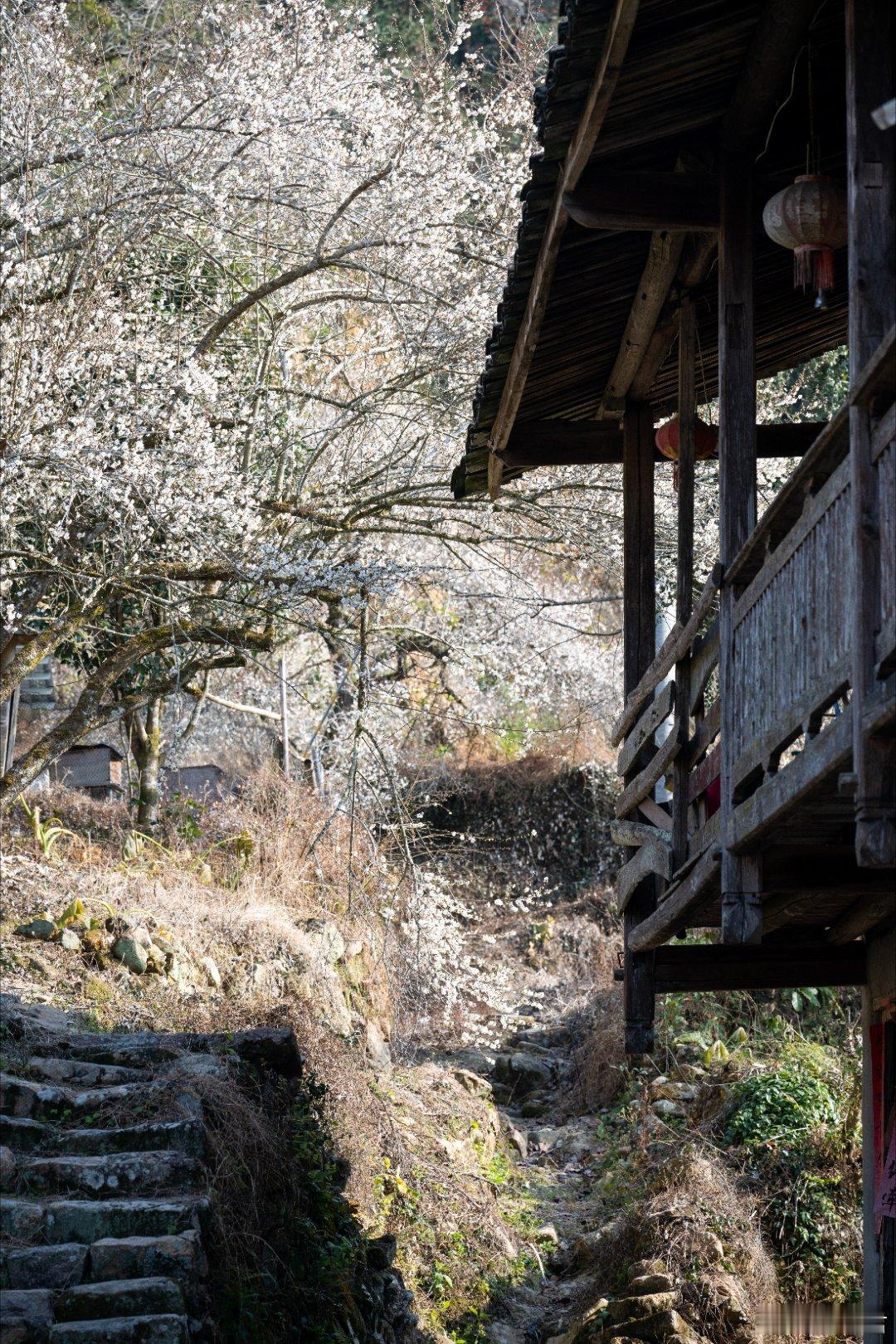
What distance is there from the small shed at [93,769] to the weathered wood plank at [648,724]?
12.0 m

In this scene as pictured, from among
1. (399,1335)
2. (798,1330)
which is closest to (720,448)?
(399,1335)

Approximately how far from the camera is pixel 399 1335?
25.1ft

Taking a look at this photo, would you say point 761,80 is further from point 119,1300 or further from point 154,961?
point 154,961

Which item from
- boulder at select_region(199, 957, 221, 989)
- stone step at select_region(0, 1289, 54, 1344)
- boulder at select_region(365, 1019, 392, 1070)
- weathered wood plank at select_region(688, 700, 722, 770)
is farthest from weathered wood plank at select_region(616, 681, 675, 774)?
boulder at select_region(365, 1019, 392, 1070)

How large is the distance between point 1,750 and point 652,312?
8.94 m

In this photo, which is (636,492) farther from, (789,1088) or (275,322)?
(789,1088)

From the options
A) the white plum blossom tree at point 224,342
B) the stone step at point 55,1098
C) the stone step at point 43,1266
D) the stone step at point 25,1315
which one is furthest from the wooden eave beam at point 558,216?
the stone step at point 25,1315

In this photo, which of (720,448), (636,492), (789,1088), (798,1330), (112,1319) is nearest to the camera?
(112,1319)

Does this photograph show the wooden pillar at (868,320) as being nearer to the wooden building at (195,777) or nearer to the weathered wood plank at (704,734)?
the weathered wood plank at (704,734)

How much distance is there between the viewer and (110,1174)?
575cm

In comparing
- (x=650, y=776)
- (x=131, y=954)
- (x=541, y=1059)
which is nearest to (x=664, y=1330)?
(x=650, y=776)

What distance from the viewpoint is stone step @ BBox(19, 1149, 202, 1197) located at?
5680mm

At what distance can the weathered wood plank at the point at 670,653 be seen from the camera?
5320 millimetres

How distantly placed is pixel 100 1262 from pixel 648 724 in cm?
327
